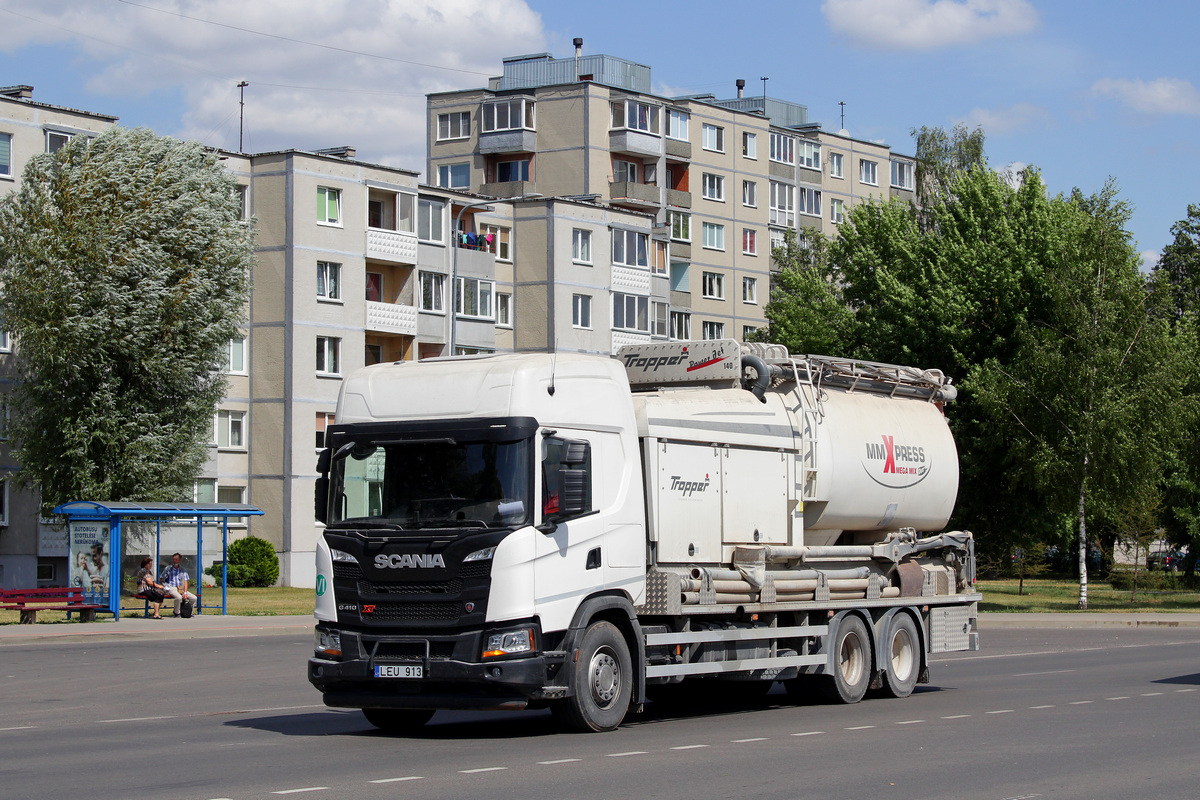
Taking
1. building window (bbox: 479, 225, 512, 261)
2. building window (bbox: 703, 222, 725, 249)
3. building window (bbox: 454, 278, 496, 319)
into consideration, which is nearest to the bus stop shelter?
building window (bbox: 454, 278, 496, 319)

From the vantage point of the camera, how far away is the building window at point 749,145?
8938 centimetres

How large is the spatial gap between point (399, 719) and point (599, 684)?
6.69 ft

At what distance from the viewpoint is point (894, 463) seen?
18.6 meters

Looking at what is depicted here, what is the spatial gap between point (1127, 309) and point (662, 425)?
3033 centimetres

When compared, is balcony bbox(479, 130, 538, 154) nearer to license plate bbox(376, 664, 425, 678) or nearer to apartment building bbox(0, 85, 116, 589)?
apartment building bbox(0, 85, 116, 589)

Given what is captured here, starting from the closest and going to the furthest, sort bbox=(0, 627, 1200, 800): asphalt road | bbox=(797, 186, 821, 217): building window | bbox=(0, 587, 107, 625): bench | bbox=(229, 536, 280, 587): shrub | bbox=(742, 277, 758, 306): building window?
bbox=(0, 627, 1200, 800): asphalt road < bbox=(0, 587, 107, 625): bench < bbox=(229, 536, 280, 587): shrub < bbox=(742, 277, 758, 306): building window < bbox=(797, 186, 821, 217): building window

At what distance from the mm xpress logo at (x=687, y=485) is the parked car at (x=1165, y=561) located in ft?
158

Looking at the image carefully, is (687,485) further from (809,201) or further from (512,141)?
(809,201)

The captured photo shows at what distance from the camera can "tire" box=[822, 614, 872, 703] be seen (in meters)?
16.8

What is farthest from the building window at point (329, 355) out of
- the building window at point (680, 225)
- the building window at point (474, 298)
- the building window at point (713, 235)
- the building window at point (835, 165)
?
the building window at point (835, 165)

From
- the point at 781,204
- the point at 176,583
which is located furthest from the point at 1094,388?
the point at 781,204

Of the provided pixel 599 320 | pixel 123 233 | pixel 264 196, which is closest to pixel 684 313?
pixel 599 320

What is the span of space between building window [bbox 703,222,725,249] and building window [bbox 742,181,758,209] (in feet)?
10.6

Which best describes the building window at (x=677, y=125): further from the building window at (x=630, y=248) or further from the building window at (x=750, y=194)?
the building window at (x=630, y=248)
